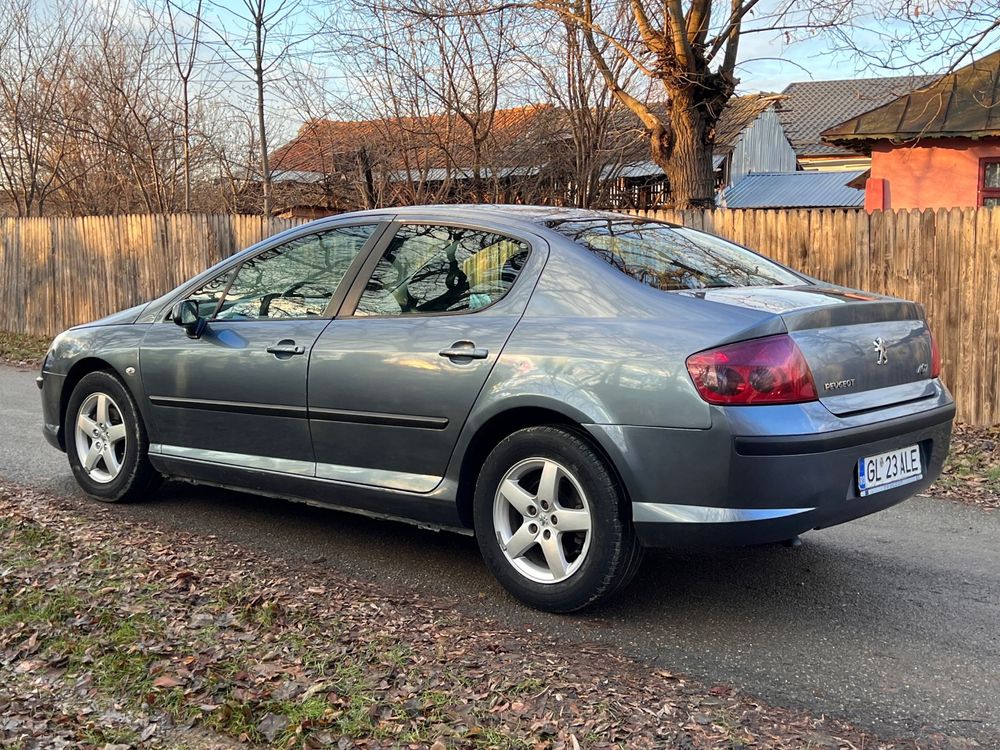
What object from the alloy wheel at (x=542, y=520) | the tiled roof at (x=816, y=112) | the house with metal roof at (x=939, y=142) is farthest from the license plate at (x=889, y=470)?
the tiled roof at (x=816, y=112)

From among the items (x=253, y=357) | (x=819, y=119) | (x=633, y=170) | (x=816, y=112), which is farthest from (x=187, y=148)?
(x=816, y=112)

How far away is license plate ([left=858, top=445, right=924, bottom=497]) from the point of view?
3.62m

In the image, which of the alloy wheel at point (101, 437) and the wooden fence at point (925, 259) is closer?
the alloy wheel at point (101, 437)

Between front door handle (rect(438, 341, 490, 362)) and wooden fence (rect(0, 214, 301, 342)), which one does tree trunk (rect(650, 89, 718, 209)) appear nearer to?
wooden fence (rect(0, 214, 301, 342))

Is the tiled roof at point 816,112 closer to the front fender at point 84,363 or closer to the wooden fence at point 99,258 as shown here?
the wooden fence at point 99,258

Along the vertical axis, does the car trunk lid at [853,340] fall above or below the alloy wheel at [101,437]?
above

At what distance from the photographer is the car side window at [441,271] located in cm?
418

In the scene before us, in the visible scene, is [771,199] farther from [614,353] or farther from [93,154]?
[614,353]

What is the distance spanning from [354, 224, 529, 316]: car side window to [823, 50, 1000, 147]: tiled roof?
420 inches

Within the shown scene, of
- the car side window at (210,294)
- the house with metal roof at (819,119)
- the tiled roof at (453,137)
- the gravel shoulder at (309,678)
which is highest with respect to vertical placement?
the house with metal roof at (819,119)

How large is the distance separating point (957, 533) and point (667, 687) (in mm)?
2791

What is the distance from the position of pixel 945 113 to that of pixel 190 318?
12235 millimetres

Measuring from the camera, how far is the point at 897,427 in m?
3.74

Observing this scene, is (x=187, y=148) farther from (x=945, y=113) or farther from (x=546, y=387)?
(x=546, y=387)
